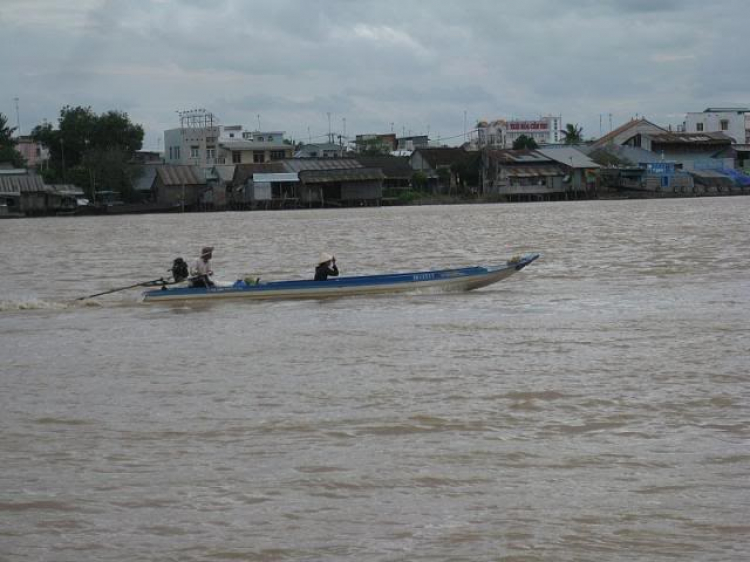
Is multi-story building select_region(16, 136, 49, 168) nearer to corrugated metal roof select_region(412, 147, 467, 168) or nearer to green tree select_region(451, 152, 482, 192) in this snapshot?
corrugated metal roof select_region(412, 147, 467, 168)

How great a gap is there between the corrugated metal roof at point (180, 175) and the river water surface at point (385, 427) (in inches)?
1661

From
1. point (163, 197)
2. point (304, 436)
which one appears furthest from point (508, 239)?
point (163, 197)

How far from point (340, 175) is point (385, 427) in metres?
49.6

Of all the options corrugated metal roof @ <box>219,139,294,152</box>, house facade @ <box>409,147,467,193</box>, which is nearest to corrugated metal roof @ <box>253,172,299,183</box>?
corrugated metal roof @ <box>219,139,294,152</box>

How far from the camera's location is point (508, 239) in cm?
3078

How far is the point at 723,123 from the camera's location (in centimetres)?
7044

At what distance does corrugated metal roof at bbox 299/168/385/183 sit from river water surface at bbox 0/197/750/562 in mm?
39648

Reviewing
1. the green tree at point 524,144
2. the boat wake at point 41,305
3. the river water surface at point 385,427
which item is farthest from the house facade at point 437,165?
the boat wake at point 41,305

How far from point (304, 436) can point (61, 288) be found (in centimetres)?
1393

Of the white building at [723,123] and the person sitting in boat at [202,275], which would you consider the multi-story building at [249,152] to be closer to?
the white building at [723,123]

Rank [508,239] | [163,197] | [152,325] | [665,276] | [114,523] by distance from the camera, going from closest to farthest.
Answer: [114,523]
[152,325]
[665,276]
[508,239]
[163,197]

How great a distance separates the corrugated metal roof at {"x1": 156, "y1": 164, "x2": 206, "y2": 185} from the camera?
58031mm

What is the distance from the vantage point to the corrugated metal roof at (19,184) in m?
54.9

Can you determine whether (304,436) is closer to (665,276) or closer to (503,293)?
(503,293)
